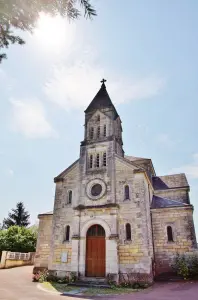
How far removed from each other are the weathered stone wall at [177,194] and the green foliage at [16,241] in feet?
57.4

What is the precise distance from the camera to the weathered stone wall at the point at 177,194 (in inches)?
908

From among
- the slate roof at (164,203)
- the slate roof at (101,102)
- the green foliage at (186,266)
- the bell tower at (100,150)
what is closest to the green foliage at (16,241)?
the bell tower at (100,150)

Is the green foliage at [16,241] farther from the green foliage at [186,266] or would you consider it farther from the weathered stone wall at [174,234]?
the green foliage at [186,266]

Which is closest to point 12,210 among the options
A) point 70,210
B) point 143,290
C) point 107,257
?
point 70,210

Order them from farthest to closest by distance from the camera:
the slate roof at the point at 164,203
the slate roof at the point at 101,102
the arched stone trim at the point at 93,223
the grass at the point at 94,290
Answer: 1. the slate roof at the point at 101,102
2. the slate roof at the point at 164,203
3. the arched stone trim at the point at 93,223
4. the grass at the point at 94,290

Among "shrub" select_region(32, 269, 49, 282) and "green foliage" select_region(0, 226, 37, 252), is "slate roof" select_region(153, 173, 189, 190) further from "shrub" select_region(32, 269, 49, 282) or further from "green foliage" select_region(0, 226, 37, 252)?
"green foliage" select_region(0, 226, 37, 252)

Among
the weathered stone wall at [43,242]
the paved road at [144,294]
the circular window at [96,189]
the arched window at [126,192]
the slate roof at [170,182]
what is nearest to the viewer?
the paved road at [144,294]

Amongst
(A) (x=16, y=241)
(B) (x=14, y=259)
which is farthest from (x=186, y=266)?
(A) (x=16, y=241)

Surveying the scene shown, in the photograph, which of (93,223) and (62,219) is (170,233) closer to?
(93,223)

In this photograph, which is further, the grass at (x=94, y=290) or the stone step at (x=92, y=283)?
the stone step at (x=92, y=283)

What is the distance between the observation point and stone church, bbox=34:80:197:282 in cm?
1552

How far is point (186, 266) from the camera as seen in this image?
15461 mm

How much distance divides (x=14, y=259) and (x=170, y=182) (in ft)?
60.5

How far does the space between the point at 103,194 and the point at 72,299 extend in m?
7.97
